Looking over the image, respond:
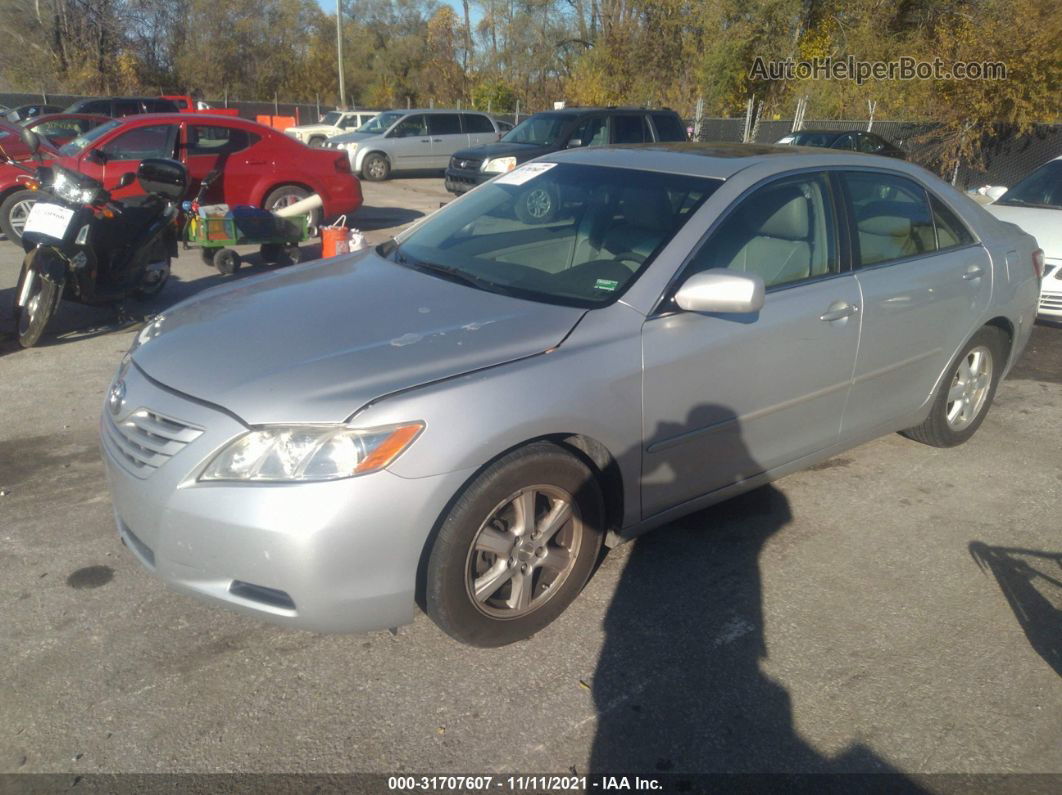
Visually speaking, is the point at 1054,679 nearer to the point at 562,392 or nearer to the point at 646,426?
the point at 646,426

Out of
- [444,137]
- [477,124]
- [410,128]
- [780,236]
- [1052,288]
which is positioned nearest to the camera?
[780,236]

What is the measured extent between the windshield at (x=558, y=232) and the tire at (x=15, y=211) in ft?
26.3

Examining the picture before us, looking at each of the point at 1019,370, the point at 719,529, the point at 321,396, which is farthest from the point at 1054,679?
the point at 1019,370

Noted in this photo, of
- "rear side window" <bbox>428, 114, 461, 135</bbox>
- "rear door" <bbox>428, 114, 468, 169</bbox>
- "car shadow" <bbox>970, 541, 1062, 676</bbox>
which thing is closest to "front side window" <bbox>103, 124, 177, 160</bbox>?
"car shadow" <bbox>970, 541, 1062, 676</bbox>

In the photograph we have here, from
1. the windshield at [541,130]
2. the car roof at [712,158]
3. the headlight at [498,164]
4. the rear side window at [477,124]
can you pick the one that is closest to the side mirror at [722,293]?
the car roof at [712,158]

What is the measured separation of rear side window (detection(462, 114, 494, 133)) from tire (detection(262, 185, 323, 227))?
11.9m

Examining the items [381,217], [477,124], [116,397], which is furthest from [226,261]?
[477,124]

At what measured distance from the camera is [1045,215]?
8297mm

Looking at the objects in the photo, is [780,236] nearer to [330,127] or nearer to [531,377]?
[531,377]

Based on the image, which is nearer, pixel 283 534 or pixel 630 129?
pixel 283 534

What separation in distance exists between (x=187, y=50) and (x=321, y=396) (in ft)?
170

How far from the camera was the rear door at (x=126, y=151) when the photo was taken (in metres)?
10.4

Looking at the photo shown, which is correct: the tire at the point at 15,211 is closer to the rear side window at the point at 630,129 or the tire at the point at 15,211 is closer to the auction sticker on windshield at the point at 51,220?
the auction sticker on windshield at the point at 51,220

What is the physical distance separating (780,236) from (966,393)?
1.93m
